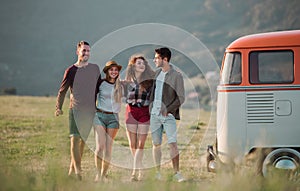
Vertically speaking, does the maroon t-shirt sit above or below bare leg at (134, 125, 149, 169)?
above

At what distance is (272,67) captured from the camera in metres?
8.89

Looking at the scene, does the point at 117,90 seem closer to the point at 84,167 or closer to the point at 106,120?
the point at 106,120

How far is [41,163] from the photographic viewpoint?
35.7 ft

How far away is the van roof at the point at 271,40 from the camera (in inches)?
349

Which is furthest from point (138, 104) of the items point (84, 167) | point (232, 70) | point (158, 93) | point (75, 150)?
point (84, 167)

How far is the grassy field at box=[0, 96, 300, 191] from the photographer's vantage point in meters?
5.74

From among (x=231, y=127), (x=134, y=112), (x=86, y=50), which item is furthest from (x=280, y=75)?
(x=86, y=50)

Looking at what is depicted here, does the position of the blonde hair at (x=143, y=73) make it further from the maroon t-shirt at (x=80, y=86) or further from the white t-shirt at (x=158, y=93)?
the maroon t-shirt at (x=80, y=86)

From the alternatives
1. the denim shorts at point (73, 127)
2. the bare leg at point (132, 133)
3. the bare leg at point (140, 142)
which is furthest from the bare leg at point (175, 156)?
the denim shorts at point (73, 127)

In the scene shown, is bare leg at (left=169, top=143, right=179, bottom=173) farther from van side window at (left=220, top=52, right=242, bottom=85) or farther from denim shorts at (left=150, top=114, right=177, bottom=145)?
van side window at (left=220, top=52, right=242, bottom=85)

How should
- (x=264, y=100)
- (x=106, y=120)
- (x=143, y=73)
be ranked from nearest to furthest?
1. (x=264, y=100)
2. (x=106, y=120)
3. (x=143, y=73)

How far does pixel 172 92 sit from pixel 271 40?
5.86 feet

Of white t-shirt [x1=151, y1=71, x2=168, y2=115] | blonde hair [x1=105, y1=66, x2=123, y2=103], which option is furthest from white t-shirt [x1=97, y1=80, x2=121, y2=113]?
white t-shirt [x1=151, y1=71, x2=168, y2=115]

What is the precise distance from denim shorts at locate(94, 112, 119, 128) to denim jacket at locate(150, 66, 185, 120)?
0.79 meters
